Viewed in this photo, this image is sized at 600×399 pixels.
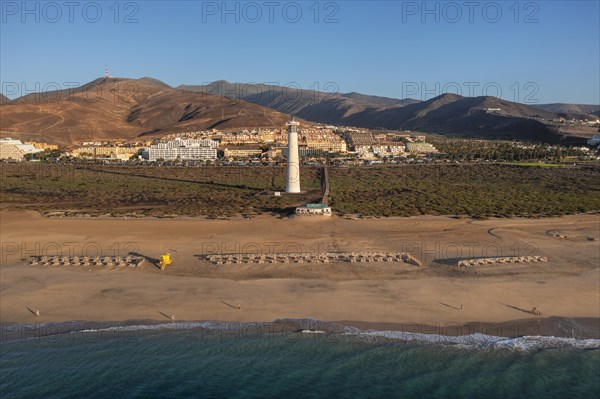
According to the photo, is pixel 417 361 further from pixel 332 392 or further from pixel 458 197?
pixel 458 197

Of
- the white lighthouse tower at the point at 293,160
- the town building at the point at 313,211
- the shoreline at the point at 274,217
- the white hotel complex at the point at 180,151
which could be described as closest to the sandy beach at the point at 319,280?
the shoreline at the point at 274,217

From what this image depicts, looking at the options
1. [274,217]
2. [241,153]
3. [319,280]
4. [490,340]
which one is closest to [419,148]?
[241,153]

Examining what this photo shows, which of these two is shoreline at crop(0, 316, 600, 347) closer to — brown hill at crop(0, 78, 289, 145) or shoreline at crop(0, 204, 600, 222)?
shoreline at crop(0, 204, 600, 222)

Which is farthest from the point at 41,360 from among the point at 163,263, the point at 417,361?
the point at 417,361

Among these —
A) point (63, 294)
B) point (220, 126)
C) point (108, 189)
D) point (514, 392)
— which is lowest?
point (514, 392)

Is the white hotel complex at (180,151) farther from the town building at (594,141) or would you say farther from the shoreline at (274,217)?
the town building at (594,141)

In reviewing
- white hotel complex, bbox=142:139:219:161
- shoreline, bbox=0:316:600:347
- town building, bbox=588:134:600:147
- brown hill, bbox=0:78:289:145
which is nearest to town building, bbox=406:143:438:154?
town building, bbox=588:134:600:147
